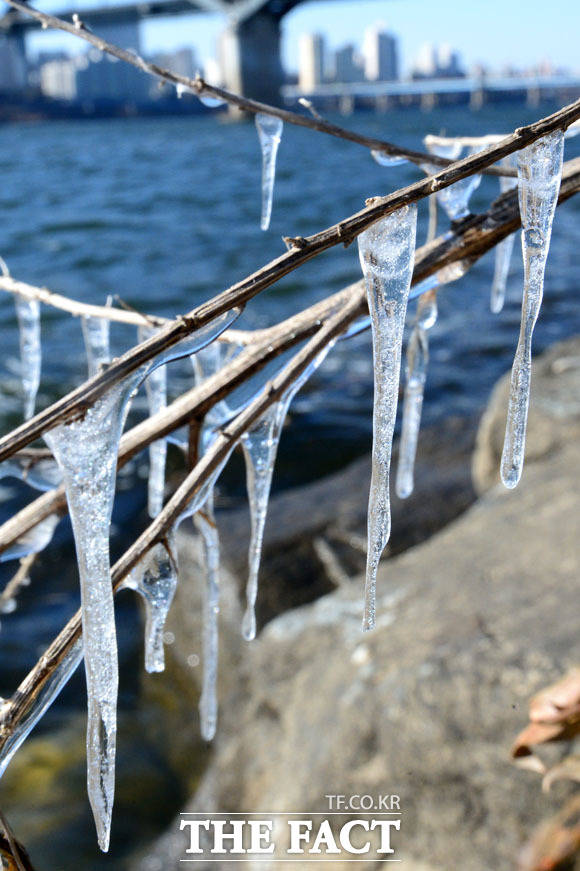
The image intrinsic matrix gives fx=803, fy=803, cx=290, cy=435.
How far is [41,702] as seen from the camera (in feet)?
2.60

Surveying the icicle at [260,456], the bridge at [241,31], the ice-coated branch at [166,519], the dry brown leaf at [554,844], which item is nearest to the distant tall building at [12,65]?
the bridge at [241,31]

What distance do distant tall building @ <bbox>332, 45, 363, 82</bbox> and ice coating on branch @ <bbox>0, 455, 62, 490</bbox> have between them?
78.1 m

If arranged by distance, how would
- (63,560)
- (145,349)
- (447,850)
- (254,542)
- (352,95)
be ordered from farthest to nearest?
(352,95)
(63,560)
(447,850)
(254,542)
(145,349)

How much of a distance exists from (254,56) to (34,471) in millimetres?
52209

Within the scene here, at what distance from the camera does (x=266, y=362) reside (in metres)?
0.89

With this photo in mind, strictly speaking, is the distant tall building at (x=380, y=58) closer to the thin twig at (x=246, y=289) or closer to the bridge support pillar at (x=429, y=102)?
the bridge support pillar at (x=429, y=102)

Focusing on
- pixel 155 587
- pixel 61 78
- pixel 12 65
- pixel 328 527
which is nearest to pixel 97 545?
pixel 155 587

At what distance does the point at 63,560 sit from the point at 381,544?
5314mm

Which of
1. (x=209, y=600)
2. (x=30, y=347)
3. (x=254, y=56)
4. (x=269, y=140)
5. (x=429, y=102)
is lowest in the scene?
(x=209, y=600)

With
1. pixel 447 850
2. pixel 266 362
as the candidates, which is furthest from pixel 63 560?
pixel 266 362

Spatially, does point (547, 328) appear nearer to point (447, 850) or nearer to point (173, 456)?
point (173, 456)

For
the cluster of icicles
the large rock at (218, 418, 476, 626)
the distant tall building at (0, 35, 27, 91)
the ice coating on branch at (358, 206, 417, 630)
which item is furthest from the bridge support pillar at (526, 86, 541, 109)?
the ice coating on branch at (358, 206, 417, 630)

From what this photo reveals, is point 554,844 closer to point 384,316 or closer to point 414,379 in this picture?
point 414,379

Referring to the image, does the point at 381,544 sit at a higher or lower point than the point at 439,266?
lower
